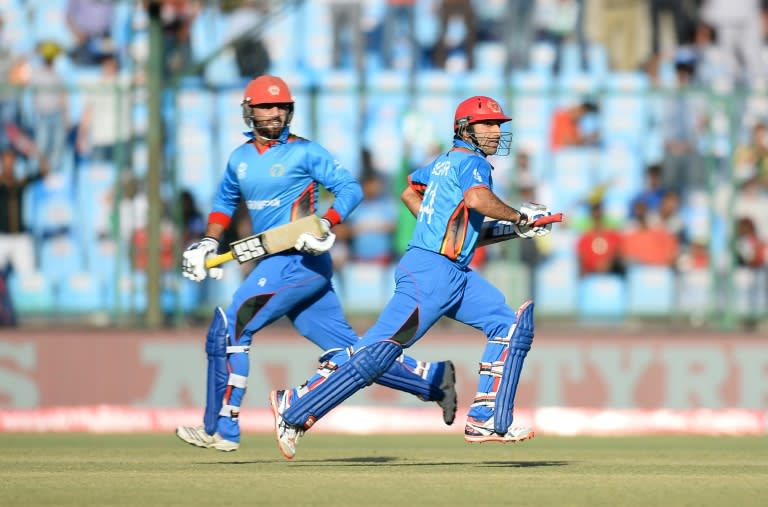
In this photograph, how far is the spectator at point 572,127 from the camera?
44.3ft

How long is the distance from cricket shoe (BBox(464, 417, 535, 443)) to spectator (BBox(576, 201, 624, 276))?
5.33 meters

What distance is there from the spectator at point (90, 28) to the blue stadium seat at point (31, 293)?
306 cm

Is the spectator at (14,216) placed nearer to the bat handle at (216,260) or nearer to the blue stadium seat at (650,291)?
the bat handle at (216,260)

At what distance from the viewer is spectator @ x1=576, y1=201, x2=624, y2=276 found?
13414 mm

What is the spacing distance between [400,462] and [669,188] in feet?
20.3

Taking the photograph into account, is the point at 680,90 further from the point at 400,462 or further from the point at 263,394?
the point at 400,462

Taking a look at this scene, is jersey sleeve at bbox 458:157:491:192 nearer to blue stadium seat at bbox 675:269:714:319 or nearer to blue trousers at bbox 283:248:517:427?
blue trousers at bbox 283:248:517:427

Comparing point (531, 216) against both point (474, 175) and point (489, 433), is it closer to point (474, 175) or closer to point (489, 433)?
point (474, 175)

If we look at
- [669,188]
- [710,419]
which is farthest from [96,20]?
[710,419]

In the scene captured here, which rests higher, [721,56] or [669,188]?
[721,56]

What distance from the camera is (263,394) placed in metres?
12.6

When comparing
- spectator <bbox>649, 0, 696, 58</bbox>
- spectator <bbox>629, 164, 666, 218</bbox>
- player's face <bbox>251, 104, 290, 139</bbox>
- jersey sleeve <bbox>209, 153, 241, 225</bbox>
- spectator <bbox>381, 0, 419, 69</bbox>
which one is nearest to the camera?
player's face <bbox>251, 104, 290, 139</bbox>

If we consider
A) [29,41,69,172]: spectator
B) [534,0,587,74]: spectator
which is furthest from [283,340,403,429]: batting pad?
[534,0,587,74]: spectator

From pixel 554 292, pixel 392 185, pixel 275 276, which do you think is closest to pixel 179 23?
pixel 392 185
